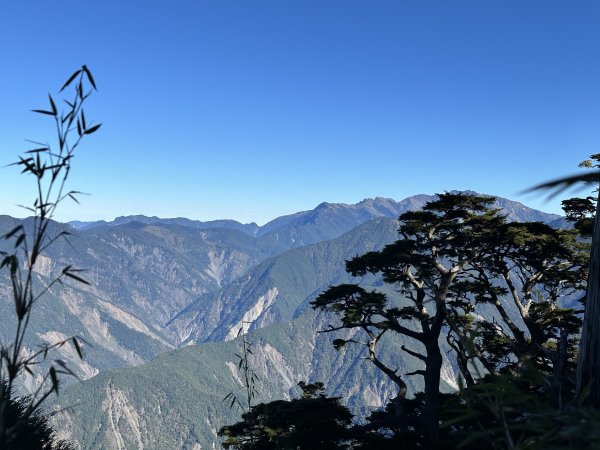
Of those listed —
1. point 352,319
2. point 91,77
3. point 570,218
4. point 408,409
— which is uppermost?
point 570,218

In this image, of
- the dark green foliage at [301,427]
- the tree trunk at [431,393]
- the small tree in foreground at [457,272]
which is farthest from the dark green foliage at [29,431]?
the small tree in foreground at [457,272]

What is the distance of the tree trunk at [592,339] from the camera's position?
5.29 m

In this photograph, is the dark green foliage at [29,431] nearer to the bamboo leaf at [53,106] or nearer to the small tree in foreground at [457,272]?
the bamboo leaf at [53,106]

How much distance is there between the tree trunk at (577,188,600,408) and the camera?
5.29m

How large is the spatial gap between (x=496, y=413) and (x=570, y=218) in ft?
75.2

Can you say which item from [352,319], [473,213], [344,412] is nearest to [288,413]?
[344,412]

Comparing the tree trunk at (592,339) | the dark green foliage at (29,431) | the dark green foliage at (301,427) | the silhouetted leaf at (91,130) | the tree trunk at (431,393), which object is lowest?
the dark green foliage at (301,427)

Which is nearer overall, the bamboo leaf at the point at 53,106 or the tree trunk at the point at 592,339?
the bamboo leaf at the point at 53,106

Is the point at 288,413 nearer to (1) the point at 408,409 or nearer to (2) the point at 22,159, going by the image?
(1) the point at 408,409

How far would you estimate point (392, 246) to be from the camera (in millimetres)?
20609

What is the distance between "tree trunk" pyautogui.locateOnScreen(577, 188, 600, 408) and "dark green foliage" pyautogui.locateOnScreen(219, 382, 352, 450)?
489 inches

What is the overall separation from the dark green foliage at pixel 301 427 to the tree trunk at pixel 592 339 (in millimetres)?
12431

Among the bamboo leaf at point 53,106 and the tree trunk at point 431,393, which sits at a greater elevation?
the bamboo leaf at point 53,106

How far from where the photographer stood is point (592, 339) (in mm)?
5508
